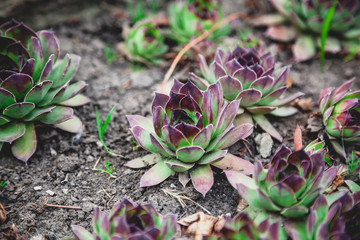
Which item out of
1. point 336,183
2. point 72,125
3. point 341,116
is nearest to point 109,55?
point 72,125

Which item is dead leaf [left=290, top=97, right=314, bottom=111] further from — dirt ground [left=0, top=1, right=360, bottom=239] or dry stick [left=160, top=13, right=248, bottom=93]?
dry stick [left=160, top=13, right=248, bottom=93]

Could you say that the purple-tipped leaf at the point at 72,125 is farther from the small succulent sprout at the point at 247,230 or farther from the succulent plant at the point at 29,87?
the small succulent sprout at the point at 247,230

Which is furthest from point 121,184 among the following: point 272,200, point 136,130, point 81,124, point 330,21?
point 330,21

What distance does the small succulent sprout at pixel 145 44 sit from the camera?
3.04 m

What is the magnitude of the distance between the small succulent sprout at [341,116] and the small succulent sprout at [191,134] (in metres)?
0.61

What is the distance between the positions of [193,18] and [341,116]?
1490mm

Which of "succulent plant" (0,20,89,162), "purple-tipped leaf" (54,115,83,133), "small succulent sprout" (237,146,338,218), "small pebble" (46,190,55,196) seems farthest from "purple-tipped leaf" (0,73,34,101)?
"small succulent sprout" (237,146,338,218)

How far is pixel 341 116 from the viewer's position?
2283mm

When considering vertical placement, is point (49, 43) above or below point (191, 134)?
above

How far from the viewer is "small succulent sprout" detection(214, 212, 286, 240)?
5.33 feet

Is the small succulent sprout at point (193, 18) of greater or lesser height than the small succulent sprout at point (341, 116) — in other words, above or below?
above

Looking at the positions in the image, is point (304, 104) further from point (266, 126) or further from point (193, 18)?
point (193, 18)

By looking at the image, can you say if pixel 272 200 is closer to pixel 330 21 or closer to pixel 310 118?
pixel 310 118

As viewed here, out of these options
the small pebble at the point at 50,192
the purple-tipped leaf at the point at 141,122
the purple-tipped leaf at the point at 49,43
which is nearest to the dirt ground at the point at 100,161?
the small pebble at the point at 50,192
